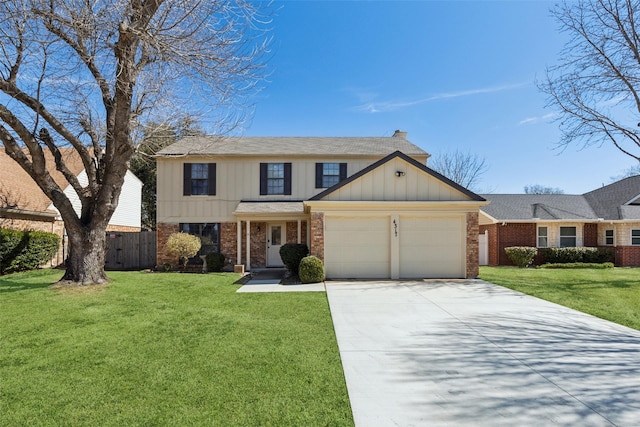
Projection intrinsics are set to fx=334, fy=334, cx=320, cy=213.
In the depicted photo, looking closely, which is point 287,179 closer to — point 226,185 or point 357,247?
point 226,185

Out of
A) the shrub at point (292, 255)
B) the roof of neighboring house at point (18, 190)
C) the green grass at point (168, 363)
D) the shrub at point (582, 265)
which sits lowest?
the shrub at point (582, 265)

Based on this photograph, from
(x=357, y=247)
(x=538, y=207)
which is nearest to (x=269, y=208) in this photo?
(x=357, y=247)

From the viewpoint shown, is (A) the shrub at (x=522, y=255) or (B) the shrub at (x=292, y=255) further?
(A) the shrub at (x=522, y=255)

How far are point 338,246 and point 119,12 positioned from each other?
27.9ft

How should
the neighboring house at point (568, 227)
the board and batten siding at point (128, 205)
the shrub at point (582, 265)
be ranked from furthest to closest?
the board and batten siding at point (128, 205), the neighboring house at point (568, 227), the shrub at point (582, 265)

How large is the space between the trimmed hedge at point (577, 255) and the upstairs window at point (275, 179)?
45.1 ft

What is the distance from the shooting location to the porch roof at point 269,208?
1380 cm

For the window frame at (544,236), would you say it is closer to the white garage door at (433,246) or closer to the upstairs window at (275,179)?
the white garage door at (433,246)

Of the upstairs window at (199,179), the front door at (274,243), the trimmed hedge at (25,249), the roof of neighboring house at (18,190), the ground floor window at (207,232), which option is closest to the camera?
the trimmed hedge at (25,249)

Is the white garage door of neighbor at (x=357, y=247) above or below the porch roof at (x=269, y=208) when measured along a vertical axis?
below

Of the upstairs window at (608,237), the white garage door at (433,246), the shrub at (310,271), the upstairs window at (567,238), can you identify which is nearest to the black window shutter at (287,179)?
the shrub at (310,271)

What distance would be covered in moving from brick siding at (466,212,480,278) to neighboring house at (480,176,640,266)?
6043mm

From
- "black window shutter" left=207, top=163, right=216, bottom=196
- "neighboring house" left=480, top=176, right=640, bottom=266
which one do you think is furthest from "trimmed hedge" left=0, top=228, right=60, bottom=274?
"neighboring house" left=480, top=176, right=640, bottom=266

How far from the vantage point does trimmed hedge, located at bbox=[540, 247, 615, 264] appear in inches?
670
